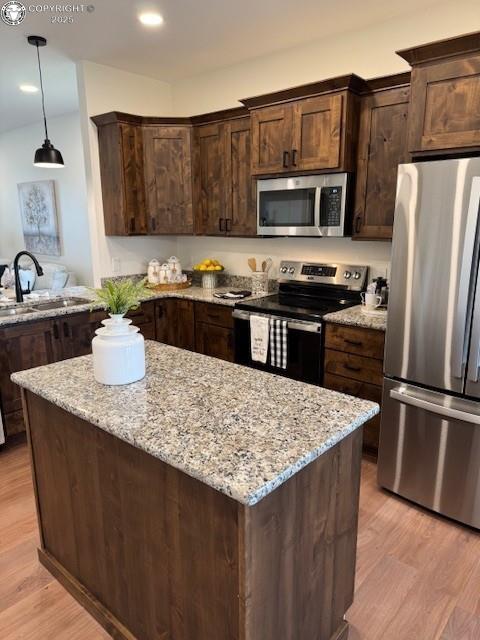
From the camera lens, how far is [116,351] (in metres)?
1.57

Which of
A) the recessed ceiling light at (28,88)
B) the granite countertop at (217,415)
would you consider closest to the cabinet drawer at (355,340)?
the granite countertop at (217,415)

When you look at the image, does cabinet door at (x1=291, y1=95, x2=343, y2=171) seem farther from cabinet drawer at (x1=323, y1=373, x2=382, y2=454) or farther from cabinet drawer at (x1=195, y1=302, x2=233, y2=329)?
cabinet drawer at (x1=323, y1=373, x2=382, y2=454)

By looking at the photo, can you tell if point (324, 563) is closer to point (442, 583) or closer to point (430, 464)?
→ point (442, 583)

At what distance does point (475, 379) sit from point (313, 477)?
123cm

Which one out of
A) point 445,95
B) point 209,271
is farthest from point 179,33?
point 445,95

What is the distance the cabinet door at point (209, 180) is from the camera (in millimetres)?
3701

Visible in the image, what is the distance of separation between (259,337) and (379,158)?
4.76 ft

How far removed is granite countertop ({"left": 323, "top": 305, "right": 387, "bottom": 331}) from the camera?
2620 millimetres

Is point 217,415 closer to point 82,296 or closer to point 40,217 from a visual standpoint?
point 82,296

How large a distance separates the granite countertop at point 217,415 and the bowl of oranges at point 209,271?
Result: 2253 millimetres

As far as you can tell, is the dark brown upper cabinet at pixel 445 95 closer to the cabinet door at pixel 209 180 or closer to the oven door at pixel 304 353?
the oven door at pixel 304 353

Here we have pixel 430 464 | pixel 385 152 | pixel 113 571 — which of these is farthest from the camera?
pixel 385 152

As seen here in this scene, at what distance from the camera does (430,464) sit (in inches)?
90.4

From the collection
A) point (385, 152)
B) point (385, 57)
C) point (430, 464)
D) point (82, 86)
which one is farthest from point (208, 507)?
point (82, 86)
